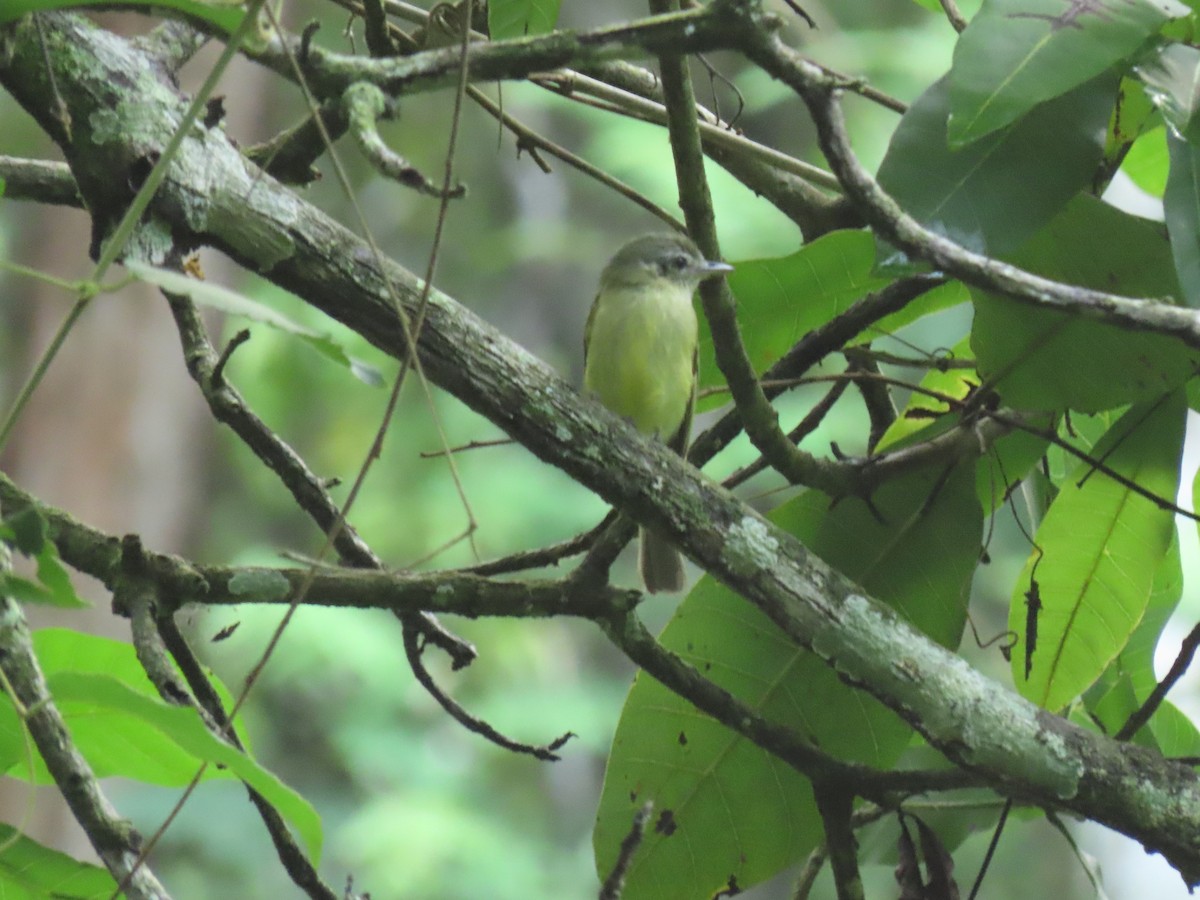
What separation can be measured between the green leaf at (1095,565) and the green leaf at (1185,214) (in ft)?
1.55

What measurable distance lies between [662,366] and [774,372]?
43.4 inches

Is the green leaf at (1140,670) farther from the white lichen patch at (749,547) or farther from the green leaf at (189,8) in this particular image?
the green leaf at (189,8)

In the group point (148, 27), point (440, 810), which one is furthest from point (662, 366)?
point (440, 810)

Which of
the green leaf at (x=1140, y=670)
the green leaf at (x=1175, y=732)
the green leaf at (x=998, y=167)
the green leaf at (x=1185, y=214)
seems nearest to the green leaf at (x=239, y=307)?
the green leaf at (x=998, y=167)

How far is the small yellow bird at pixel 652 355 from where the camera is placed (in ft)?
11.3

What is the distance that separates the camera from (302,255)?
1.72 metres

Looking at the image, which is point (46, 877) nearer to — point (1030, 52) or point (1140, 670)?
point (1030, 52)

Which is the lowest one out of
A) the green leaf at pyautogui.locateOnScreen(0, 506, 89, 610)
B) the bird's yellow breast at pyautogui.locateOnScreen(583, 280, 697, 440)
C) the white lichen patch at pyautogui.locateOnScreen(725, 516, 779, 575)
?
the green leaf at pyautogui.locateOnScreen(0, 506, 89, 610)

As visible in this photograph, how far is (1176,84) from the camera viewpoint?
1.81 m

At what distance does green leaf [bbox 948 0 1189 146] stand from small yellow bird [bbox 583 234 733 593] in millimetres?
1621

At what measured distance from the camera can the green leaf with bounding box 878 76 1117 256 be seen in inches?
73.4

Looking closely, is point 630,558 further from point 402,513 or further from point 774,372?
point 774,372

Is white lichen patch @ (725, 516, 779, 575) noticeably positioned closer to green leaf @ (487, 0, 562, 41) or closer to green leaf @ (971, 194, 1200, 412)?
green leaf @ (971, 194, 1200, 412)

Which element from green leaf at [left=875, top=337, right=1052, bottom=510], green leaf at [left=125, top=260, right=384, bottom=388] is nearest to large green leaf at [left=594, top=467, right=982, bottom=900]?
green leaf at [left=875, top=337, right=1052, bottom=510]
